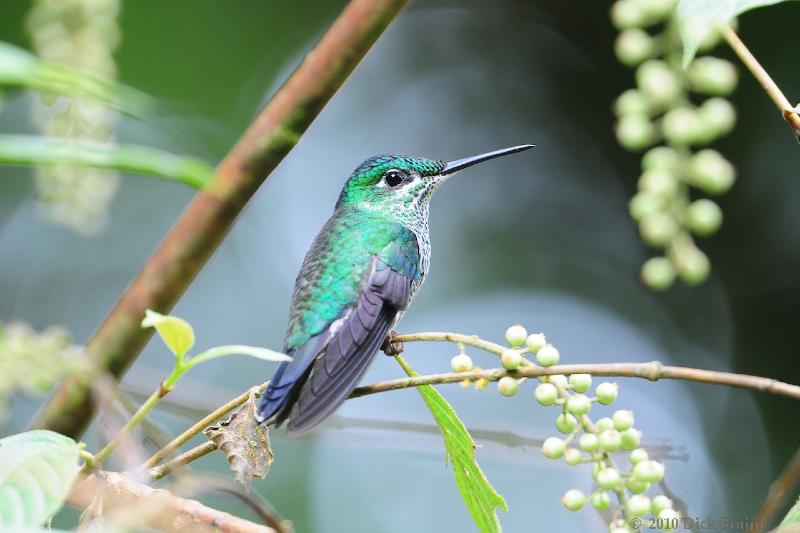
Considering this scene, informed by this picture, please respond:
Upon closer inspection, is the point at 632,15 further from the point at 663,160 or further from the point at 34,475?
the point at 34,475

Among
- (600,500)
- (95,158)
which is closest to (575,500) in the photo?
(600,500)

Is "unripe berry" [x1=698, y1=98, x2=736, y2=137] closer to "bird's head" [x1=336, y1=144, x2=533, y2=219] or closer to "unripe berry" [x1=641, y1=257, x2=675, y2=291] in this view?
"unripe berry" [x1=641, y1=257, x2=675, y2=291]

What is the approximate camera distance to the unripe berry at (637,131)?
1.18 metres

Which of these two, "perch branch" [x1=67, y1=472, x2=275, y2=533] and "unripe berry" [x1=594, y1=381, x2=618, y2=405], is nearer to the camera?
"perch branch" [x1=67, y1=472, x2=275, y2=533]

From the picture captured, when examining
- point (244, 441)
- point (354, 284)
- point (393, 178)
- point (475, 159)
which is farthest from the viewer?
point (393, 178)

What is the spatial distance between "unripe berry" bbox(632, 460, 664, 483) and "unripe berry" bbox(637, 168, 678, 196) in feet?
1.24

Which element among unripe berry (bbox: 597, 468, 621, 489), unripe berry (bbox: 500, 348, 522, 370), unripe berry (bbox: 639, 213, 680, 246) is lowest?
unripe berry (bbox: 597, 468, 621, 489)

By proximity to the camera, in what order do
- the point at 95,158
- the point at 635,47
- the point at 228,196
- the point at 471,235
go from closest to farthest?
the point at 95,158
the point at 635,47
the point at 228,196
the point at 471,235

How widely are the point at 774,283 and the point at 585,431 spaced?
4164mm

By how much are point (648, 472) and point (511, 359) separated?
23cm

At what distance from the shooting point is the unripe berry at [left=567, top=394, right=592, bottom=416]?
4.42ft

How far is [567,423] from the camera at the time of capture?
1.37 meters

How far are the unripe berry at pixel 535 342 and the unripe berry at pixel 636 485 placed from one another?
0.23m

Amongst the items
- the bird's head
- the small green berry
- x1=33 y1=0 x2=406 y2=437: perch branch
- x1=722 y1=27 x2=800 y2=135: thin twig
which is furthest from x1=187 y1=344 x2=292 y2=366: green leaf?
the bird's head
